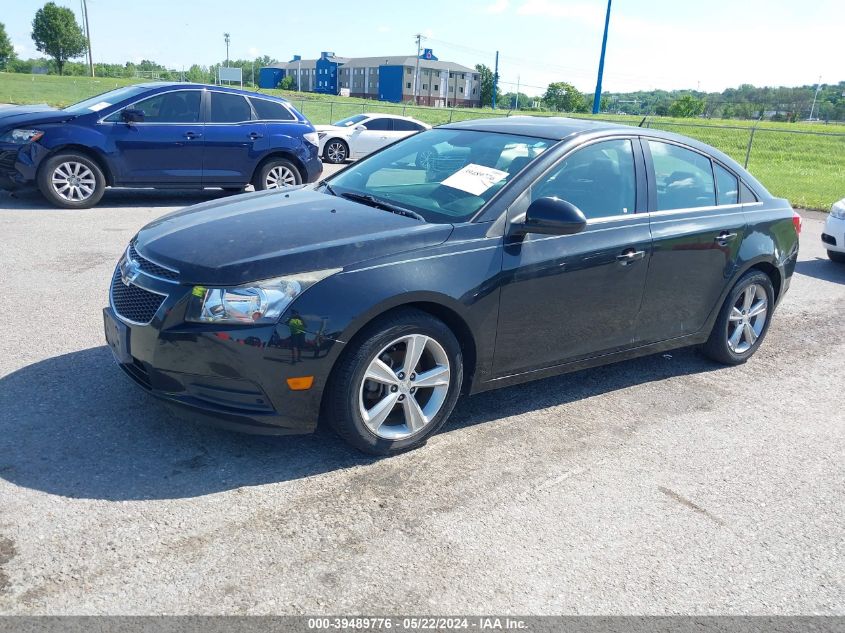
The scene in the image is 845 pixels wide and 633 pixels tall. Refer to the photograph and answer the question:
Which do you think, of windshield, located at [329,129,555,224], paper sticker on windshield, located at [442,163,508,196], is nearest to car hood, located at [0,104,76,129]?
windshield, located at [329,129,555,224]

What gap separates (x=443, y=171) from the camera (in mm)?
4578

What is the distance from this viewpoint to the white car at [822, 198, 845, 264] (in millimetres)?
9453

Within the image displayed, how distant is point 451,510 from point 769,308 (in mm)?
3606

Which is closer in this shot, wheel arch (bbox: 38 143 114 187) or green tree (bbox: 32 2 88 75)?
wheel arch (bbox: 38 143 114 187)

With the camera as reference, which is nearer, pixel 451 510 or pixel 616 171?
pixel 451 510

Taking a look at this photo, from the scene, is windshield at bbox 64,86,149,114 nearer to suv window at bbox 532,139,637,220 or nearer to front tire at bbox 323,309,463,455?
suv window at bbox 532,139,637,220

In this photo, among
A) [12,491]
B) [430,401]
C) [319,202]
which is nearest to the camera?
[12,491]

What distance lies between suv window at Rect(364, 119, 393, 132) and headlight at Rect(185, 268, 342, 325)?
1680cm

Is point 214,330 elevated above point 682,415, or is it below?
above

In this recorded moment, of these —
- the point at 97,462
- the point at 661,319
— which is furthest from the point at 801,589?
the point at 97,462

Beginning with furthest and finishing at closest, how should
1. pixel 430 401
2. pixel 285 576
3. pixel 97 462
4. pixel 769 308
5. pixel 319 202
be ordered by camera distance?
pixel 769 308 < pixel 319 202 < pixel 430 401 < pixel 97 462 < pixel 285 576

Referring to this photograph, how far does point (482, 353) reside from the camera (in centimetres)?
405

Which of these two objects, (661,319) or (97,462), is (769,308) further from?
(97,462)

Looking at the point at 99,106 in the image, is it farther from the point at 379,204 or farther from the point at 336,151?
the point at 336,151
